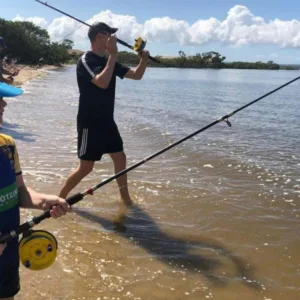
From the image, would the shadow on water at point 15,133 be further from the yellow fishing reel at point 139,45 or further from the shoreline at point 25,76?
the shoreline at point 25,76

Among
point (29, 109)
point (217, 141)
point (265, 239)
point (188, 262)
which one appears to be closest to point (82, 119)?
point (188, 262)

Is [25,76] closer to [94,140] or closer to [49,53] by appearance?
[49,53]

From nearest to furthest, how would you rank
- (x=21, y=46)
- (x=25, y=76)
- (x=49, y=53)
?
(x=25, y=76) → (x=49, y=53) → (x=21, y=46)

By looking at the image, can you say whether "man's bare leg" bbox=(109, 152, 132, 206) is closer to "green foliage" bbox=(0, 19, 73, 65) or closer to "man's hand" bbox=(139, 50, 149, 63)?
"man's hand" bbox=(139, 50, 149, 63)

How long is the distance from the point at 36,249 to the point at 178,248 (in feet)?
7.36

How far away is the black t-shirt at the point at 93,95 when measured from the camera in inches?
194

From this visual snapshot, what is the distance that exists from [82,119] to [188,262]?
6.82 feet

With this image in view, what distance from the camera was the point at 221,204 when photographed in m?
5.90

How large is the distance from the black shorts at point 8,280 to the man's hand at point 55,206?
369 millimetres

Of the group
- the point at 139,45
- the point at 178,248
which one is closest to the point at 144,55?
the point at 139,45

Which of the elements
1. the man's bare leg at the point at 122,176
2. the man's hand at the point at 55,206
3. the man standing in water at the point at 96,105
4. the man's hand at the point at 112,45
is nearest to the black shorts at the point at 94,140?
the man standing in water at the point at 96,105

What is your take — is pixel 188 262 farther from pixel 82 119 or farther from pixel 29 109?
pixel 29 109

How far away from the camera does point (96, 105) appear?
16.6ft

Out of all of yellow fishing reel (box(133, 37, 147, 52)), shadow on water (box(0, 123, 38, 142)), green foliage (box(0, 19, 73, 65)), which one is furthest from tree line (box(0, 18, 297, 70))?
yellow fishing reel (box(133, 37, 147, 52))
